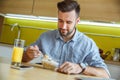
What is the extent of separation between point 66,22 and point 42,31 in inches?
72.8

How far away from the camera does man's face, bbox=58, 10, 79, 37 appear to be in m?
2.02

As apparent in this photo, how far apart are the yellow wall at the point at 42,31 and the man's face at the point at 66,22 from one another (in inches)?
Answer: 53.1

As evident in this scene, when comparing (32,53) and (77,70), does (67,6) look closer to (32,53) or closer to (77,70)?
(32,53)

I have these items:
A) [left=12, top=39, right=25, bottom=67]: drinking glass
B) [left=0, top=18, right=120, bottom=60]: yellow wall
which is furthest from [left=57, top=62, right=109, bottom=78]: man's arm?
[left=0, top=18, right=120, bottom=60]: yellow wall

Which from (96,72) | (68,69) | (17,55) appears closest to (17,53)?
(17,55)

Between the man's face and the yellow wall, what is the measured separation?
1348 millimetres

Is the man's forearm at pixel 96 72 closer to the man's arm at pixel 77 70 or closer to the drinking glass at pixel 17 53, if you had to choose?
the man's arm at pixel 77 70

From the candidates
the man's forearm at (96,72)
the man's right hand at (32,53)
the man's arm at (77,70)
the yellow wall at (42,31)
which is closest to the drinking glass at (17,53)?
the man's right hand at (32,53)

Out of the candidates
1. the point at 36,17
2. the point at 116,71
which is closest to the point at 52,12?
the point at 36,17

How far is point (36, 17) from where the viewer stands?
12.6ft

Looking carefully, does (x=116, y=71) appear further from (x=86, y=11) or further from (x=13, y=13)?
(x=13, y=13)

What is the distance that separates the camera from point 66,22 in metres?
2.05

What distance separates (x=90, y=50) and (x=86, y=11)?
1.34 meters

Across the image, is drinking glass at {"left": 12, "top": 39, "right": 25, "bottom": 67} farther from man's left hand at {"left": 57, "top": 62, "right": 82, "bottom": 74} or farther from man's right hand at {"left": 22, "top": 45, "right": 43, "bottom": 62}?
man's left hand at {"left": 57, "top": 62, "right": 82, "bottom": 74}
